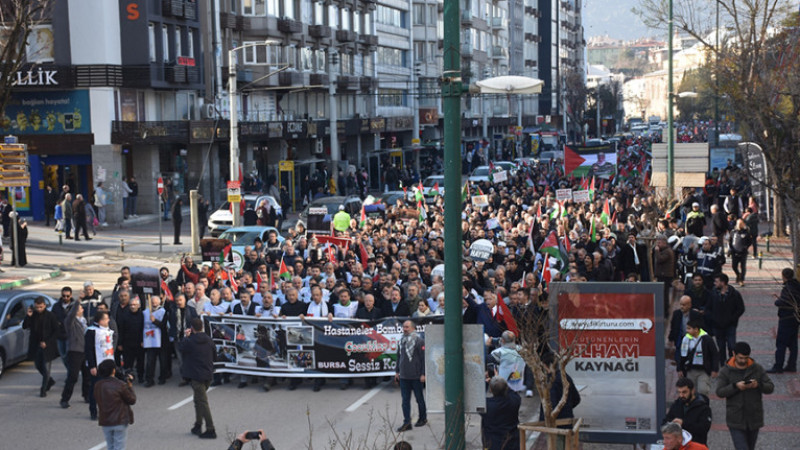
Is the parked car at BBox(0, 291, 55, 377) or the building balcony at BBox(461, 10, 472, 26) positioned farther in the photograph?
the building balcony at BBox(461, 10, 472, 26)

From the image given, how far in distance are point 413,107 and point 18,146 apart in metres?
52.2

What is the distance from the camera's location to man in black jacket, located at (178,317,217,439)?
1409 cm

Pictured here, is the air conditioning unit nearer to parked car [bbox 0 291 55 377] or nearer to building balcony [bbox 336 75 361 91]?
building balcony [bbox 336 75 361 91]

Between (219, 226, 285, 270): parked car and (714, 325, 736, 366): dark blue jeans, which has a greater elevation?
(219, 226, 285, 270): parked car

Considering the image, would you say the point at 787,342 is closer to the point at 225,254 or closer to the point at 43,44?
the point at 225,254

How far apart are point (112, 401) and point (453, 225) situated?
5.34 meters

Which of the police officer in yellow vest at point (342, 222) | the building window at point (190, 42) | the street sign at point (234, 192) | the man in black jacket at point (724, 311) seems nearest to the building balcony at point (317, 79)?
the building window at point (190, 42)

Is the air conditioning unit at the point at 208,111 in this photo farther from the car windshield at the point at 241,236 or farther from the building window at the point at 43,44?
the car windshield at the point at 241,236

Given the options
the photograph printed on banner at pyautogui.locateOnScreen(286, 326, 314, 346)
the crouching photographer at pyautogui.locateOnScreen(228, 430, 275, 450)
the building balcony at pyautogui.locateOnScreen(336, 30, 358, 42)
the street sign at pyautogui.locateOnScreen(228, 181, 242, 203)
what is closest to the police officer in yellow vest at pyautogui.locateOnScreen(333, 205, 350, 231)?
the street sign at pyautogui.locateOnScreen(228, 181, 242, 203)

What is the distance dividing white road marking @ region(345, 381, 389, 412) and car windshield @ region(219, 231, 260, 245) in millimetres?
13836

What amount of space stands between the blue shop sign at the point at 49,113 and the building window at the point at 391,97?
33479mm

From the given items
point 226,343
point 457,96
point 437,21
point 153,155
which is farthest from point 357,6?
point 457,96

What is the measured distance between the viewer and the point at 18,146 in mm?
30922

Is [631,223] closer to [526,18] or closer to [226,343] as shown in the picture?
[226,343]
